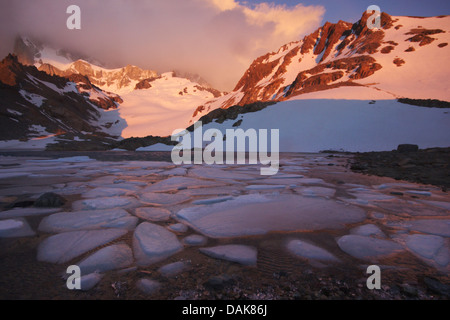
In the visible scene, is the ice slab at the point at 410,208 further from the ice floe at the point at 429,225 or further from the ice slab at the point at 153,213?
the ice slab at the point at 153,213

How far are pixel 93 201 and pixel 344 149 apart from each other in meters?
15.1

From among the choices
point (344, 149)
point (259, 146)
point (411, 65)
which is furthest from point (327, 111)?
point (411, 65)

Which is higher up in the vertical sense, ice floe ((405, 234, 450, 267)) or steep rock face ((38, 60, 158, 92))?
steep rock face ((38, 60, 158, 92))

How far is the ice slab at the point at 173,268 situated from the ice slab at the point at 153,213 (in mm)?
868

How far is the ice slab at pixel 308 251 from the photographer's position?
4.82ft

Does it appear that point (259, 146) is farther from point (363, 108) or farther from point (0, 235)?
point (0, 235)

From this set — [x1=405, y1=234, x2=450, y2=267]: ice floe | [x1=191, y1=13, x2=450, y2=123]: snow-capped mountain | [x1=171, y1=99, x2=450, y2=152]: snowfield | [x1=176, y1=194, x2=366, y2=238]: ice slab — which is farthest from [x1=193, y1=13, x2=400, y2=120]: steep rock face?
[x1=405, y1=234, x2=450, y2=267]: ice floe

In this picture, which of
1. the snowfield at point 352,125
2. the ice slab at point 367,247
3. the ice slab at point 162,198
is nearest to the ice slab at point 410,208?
the ice slab at point 367,247

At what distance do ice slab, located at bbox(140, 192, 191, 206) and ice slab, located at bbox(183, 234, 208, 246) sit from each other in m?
1.03

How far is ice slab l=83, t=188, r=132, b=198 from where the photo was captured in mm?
3058

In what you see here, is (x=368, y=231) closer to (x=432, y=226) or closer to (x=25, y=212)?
(x=432, y=226)

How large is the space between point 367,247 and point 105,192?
3377 mm

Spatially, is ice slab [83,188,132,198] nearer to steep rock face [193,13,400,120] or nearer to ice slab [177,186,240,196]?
ice slab [177,186,240,196]

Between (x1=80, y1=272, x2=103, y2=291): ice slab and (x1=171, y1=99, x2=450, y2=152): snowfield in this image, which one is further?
(x1=171, y1=99, x2=450, y2=152): snowfield
